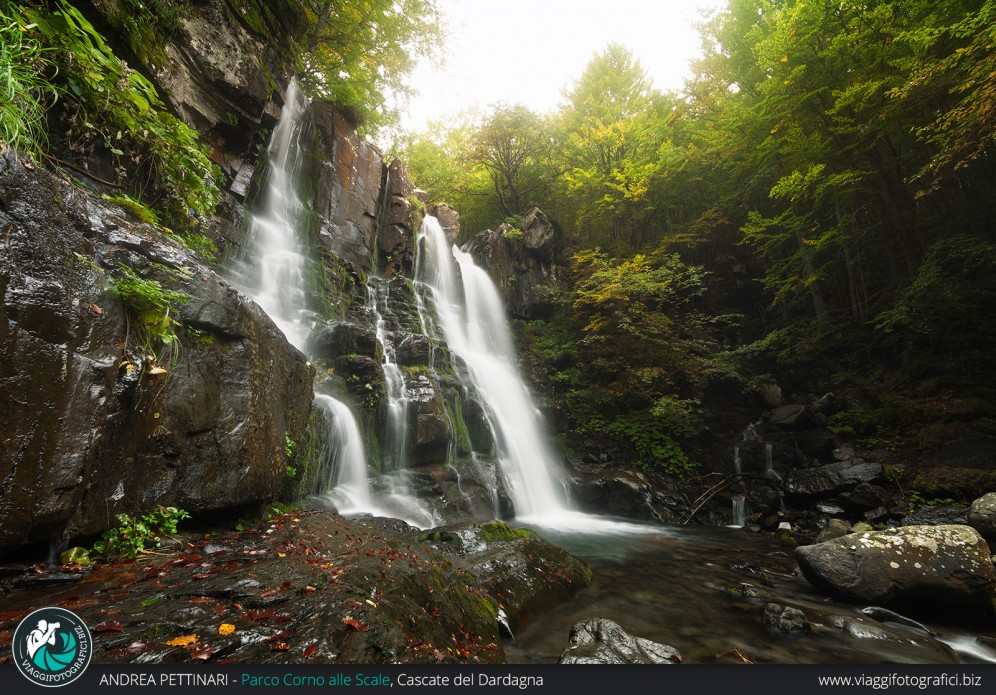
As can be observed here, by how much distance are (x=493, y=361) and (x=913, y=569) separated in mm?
11225

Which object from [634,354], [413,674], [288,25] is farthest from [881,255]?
[288,25]

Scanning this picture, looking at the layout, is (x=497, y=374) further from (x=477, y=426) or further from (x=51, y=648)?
(x=51, y=648)

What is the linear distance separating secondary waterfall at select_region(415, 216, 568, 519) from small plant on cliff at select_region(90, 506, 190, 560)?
7160mm

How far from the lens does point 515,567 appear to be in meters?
4.59

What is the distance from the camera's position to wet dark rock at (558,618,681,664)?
9.62 ft

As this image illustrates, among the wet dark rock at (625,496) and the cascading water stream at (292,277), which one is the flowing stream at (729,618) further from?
the cascading water stream at (292,277)

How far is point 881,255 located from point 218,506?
18.1 m

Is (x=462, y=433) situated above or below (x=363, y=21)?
below

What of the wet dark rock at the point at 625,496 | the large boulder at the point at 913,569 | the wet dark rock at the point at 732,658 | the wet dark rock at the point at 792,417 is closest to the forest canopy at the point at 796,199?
the wet dark rock at the point at 792,417

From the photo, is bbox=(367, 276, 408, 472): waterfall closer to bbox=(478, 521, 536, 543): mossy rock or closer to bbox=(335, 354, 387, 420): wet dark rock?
bbox=(335, 354, 387, 420): wet dark rock

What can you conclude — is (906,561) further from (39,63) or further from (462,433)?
(39,63)

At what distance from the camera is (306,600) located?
231cm

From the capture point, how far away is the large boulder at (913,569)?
412 centimetres

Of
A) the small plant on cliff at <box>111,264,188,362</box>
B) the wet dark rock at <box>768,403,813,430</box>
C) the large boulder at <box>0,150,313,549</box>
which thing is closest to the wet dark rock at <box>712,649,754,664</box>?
the large boulder at <box>0,150,313,549</box>
